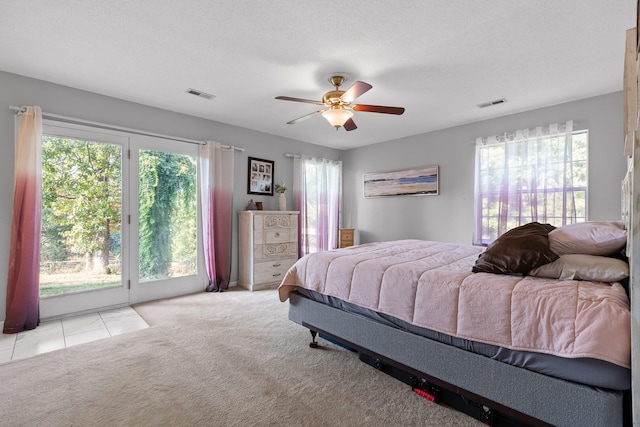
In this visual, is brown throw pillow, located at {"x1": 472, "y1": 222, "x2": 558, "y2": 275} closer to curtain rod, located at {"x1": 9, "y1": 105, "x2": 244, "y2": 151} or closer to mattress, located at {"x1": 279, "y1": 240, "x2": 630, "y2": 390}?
mattress, located at {"x1": 279, "y1": 240, "x2": 630, "y2": 390}

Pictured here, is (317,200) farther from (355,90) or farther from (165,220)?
(355,90)

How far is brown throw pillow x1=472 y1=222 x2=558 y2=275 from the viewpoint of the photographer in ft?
5.10

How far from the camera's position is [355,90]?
7.93ft

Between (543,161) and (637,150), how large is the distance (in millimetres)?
3161

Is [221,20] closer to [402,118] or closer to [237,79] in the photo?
[237,79]

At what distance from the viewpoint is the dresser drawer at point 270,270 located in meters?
4.21

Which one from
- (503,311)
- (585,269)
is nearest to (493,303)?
(503,311)

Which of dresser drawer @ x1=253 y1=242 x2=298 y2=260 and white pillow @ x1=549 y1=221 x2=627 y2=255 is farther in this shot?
dresser drawer @ x1=253 y1=242 x2=298 y2=260

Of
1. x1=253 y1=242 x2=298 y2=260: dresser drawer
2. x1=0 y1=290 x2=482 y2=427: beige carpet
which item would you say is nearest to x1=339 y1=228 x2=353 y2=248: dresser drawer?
x1=253 y1=242 x2=298 y2=260: dresser drawer

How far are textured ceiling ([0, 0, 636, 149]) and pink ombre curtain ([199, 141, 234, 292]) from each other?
0.83 metres

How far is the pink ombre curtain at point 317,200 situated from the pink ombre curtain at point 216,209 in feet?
4.15

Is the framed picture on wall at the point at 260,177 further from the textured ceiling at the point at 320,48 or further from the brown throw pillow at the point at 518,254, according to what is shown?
the brown throw pillow at the point at 518,254

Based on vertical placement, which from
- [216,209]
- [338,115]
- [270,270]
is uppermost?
[338,115]

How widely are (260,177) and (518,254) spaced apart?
12.6ft
